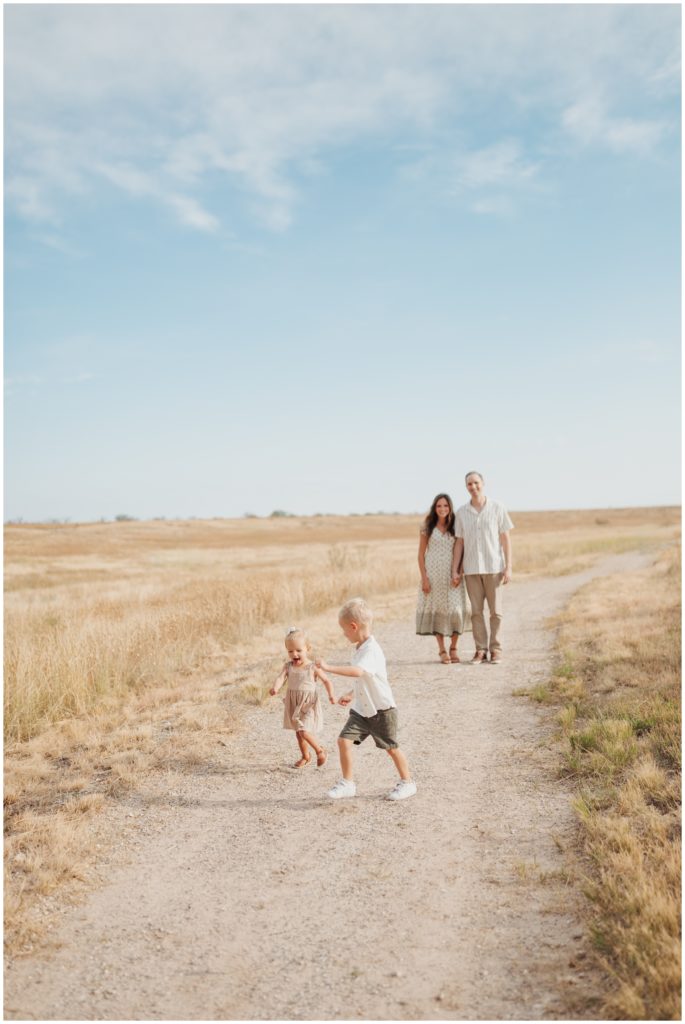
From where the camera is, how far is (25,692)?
30.7 ft

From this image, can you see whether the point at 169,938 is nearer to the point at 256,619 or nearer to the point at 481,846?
the point at 481,846

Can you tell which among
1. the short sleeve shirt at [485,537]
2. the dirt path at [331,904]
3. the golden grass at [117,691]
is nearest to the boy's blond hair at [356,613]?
the dirt path at [331,904]

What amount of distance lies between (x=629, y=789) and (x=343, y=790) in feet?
6.74

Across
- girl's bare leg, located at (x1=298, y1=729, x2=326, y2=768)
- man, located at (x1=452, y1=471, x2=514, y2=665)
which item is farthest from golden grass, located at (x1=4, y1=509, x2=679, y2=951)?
man, located at (x1=452, y1=471, x2=514, y2=665)

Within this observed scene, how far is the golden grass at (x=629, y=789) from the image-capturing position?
364 cm

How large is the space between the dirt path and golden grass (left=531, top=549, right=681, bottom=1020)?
0.20 meters

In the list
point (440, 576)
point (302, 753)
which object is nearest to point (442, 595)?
point (440, 576)

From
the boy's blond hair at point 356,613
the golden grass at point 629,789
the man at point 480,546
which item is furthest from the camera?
the man at point 480,546

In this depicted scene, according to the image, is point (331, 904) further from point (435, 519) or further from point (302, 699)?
point (435, 519)

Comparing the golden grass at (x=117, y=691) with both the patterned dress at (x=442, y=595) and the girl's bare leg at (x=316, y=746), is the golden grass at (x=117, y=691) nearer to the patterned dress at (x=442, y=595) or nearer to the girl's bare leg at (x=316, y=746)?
the girl's bare leg at (x=316, y=746)

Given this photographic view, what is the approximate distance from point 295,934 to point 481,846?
59.6 inches

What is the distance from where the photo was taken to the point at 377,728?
19.6ft

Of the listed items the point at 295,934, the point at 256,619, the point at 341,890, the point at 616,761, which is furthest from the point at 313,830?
the point at 256,619

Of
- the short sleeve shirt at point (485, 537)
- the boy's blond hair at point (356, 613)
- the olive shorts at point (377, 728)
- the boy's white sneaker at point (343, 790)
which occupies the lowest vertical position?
the boy's white sneaker at point (343, 790)
